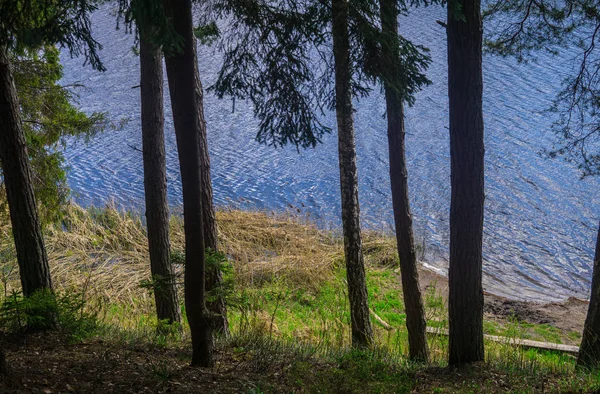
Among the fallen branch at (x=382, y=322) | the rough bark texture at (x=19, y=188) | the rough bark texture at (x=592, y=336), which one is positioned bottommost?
the fallen branch at (x=382, y=322)

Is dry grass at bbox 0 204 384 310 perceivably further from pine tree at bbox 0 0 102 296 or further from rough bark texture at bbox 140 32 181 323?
pine tree at bbox 0 0 102 296

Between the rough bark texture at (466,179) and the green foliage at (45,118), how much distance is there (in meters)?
6.67

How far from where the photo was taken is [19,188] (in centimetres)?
605

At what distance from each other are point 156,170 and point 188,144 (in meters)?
3.49

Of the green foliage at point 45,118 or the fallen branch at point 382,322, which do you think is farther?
the fallen branch at point 382,322

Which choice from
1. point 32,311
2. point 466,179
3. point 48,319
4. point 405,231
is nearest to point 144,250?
point 405,231

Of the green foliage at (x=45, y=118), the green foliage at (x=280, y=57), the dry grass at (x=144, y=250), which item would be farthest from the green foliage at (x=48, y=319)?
the dry grass at (x=144, y=250)

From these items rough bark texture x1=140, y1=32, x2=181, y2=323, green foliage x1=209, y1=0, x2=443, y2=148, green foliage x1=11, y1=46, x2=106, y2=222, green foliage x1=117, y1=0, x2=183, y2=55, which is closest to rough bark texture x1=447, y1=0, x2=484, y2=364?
green foliage x1=209, y1=0, x2=443, y2=148

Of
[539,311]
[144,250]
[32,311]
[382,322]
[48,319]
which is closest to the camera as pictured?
[32,311]

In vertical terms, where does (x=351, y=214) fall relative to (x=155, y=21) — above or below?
below

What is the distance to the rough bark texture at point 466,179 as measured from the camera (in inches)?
243

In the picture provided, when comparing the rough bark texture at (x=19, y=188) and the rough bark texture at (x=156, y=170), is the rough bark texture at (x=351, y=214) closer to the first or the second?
the rough bark texture at (x=156, y=170)

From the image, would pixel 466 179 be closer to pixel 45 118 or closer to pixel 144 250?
pixel 45 118

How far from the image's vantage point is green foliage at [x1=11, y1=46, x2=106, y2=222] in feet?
32.9
